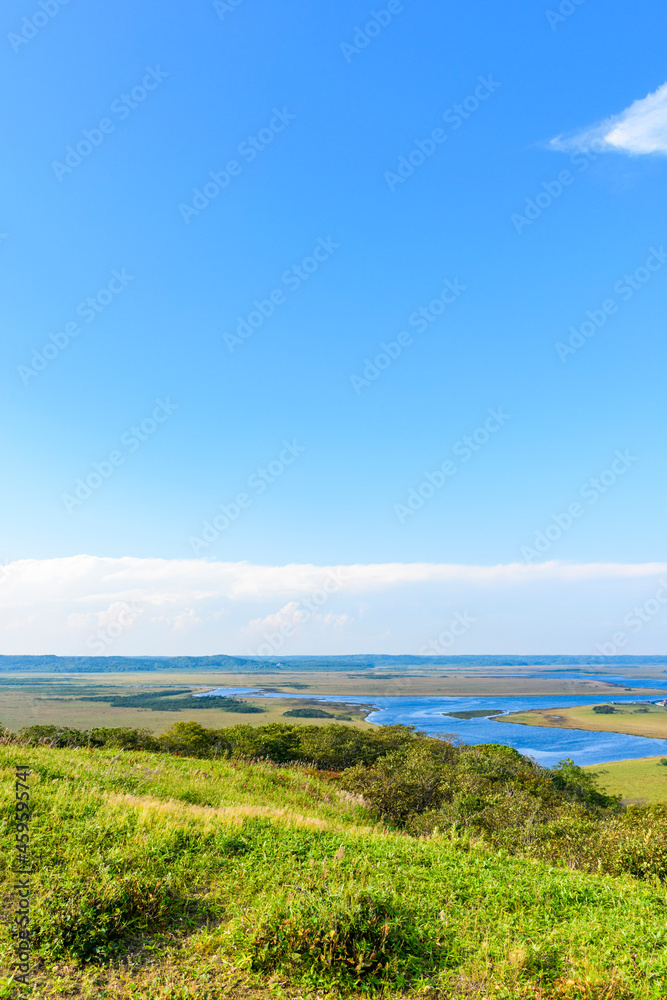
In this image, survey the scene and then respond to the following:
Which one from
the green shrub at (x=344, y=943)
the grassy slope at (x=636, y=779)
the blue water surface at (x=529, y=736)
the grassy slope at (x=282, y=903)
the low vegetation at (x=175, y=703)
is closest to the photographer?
the grassy slope at (x=282, y=903)

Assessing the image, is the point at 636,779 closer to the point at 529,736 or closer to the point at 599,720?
the point at 529,736

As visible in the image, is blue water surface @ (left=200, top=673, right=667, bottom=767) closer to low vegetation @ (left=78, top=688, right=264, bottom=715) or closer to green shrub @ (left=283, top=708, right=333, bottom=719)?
green shrub @ (left=283, top=708, right=333, bottom=719)

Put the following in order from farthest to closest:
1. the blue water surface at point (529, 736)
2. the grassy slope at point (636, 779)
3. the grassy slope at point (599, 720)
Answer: the grassy slope at point (599, 720) < the blue water surface at point (529, 736) < the grassy slope at point (636, 779)

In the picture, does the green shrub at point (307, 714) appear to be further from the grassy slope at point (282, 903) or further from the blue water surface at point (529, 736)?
the grassy slope at point (282, 903)

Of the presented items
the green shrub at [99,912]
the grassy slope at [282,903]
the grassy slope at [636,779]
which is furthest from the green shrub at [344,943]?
the grassy slope at [636,779]

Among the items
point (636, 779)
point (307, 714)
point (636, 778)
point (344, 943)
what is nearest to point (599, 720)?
point (307, 714)

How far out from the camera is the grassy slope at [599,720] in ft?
405

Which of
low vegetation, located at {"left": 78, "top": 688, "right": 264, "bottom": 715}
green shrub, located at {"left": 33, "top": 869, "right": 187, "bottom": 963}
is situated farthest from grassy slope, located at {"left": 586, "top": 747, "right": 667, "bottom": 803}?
low vegetation, located at {"left": 78, "top": 688, "right": 264, "bottom": 715}

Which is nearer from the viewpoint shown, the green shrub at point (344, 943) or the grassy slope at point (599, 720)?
the green shrub at point (344, 943)

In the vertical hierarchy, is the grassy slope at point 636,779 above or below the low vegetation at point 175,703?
above

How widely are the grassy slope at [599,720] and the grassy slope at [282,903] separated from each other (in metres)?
132

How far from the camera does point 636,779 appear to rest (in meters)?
68.0

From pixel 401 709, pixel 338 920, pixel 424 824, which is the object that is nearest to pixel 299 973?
pixel 338 920

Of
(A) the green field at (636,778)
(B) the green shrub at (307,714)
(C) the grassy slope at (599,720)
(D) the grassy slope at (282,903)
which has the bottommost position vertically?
(C) the grassy slope at (599,720)
